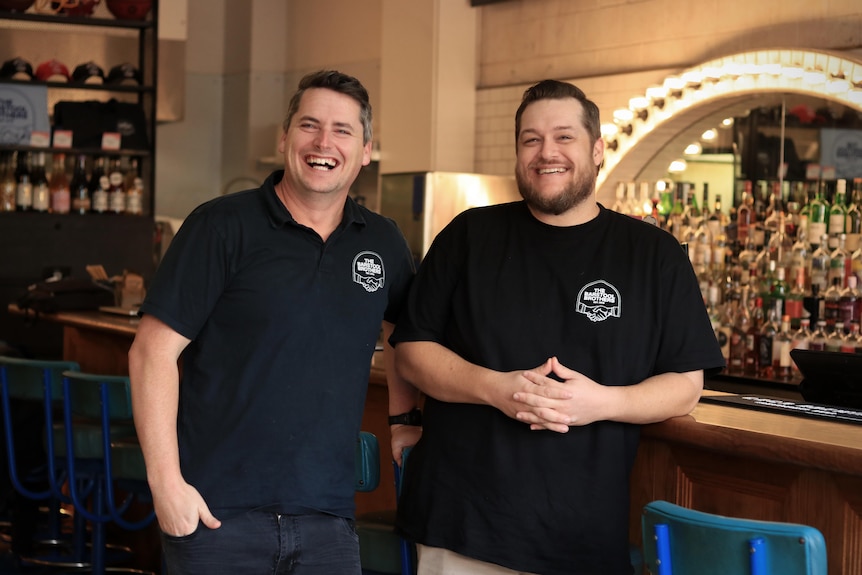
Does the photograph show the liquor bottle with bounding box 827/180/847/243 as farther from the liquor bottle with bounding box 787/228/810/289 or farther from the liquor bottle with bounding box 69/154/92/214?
the liquor bottle with bounding box 69/154/92/214

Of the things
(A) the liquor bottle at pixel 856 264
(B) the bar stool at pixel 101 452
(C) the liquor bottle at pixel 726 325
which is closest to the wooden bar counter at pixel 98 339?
(B) the bar stool at pixel 101 452

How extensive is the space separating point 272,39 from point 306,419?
24.3ft

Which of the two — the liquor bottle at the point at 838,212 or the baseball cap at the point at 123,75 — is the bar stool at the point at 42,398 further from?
the baseball cap at the point at 123,75

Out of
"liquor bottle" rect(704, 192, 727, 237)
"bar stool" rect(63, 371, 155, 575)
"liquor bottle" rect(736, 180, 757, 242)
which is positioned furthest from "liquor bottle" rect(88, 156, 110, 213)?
"liquor bottle" rect(736, 180, 757, 242)

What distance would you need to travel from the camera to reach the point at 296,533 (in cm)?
225

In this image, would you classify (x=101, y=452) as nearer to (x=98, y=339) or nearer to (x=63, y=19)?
(x=98, y=339)

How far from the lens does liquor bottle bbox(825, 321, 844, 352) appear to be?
15.4 feet

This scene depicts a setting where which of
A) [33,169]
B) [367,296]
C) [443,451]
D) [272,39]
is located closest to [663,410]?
[443,451]

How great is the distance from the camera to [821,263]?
479 centimetres

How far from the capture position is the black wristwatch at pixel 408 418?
275 cm

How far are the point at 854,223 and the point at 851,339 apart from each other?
1.63 ft

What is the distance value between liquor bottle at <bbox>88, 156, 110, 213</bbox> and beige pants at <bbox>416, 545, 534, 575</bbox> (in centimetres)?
539

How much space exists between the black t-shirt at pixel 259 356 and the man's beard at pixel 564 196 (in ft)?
1.53

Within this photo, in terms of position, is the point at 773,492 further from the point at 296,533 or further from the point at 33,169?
the point at 33,169
